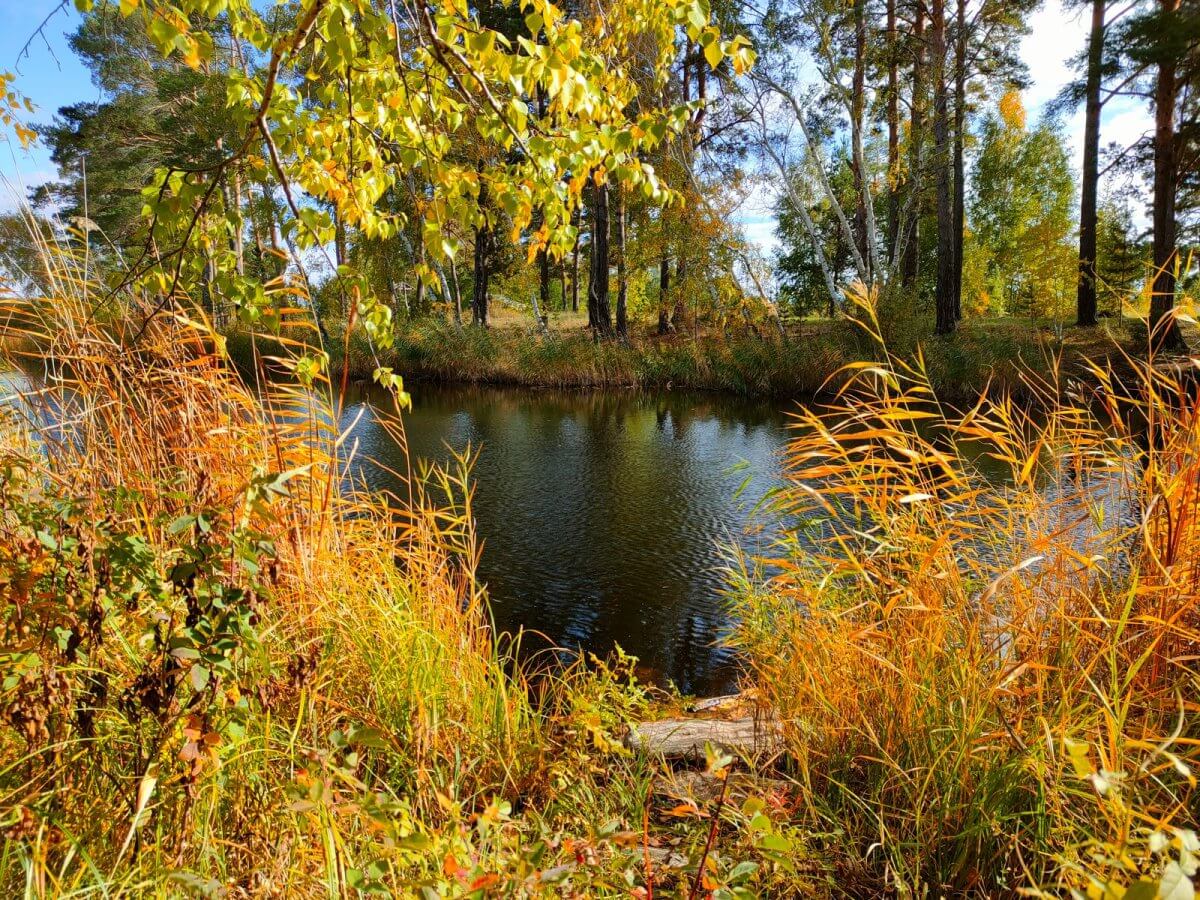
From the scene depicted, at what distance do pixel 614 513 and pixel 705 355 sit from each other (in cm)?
990

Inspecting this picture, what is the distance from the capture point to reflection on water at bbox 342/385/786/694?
4406 millimetres

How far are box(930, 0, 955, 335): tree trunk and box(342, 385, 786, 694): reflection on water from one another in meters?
5.22

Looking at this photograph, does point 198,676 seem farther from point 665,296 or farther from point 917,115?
point 665,296

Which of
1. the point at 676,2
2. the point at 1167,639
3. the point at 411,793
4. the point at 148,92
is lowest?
the point at 411,793

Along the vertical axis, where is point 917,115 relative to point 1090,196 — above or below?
above

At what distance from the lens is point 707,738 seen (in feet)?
7.30

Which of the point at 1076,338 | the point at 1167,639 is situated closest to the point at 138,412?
the point at 1167,639

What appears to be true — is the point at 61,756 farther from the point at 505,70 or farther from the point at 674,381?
the point at 674,381

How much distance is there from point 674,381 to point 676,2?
583 inches

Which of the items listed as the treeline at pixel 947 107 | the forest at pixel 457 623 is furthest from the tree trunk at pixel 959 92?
the forest at pixel 457 623

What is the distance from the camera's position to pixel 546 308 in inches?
909

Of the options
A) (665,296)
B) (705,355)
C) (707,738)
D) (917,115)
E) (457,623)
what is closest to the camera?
(707,738)

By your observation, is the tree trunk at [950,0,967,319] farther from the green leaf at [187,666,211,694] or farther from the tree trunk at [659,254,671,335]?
the green leaf at [187,666,211,694]

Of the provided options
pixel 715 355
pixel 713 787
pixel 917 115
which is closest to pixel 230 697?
pixel 713 787
